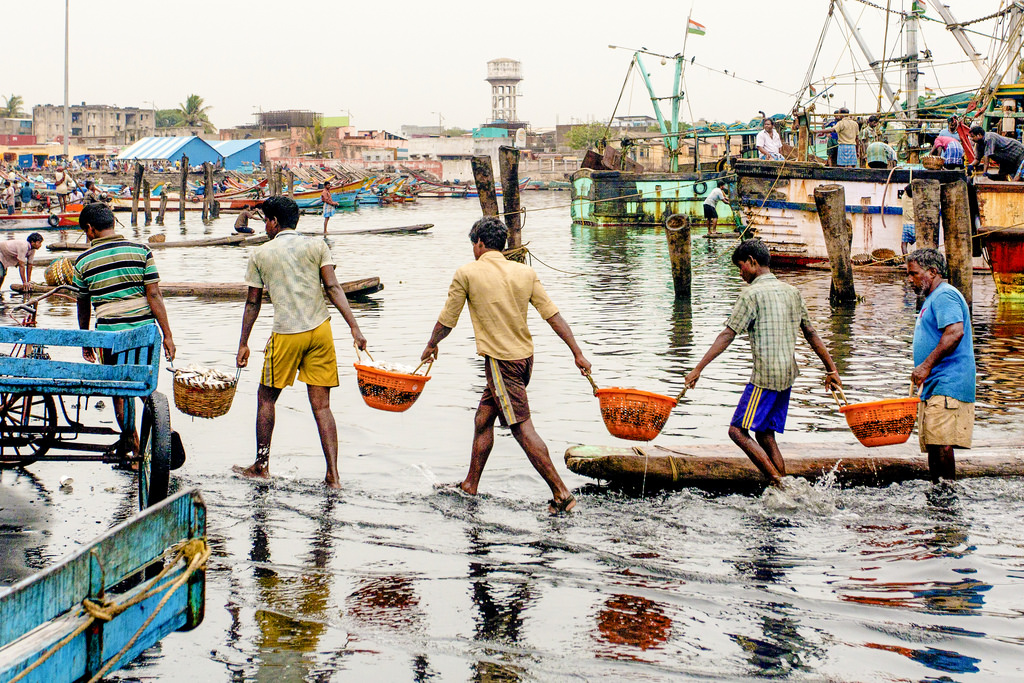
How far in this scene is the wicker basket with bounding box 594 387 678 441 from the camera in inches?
235

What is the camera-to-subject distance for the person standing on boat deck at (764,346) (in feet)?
19.0

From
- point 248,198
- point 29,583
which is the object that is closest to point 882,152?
point 29,583

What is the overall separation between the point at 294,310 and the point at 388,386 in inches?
28.5

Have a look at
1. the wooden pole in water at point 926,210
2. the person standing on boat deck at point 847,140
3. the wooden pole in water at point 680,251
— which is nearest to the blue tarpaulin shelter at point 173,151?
the person standing on boat deck at point 847,140

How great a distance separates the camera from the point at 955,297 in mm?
5680

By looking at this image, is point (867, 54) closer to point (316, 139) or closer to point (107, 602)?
point (107, 602)

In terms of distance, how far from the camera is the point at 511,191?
49.9ft

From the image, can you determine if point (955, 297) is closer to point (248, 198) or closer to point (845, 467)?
point (845, 467)

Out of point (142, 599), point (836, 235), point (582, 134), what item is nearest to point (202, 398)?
point (142, 599)

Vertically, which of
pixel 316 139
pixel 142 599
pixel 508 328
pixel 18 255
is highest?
pixel 316 139

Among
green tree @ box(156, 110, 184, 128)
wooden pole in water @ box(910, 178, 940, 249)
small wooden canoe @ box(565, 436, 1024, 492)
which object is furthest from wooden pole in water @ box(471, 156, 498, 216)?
green tree @ box(156, 110, 184, 128)

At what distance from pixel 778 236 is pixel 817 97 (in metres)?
4.93

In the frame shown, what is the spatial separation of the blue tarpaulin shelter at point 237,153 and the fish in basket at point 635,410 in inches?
2517

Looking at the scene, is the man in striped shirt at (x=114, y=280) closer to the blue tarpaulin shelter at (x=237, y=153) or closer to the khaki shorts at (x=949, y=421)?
the khaki shorts at (x=949, y=421)
